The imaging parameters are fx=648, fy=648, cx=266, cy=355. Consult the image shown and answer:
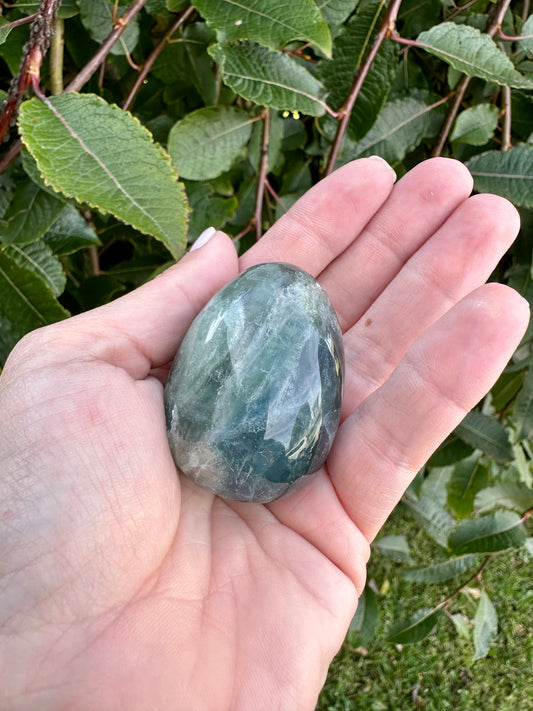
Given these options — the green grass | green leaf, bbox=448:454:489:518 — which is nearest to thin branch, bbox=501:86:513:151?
green leaf, bbox=448:454:489:518

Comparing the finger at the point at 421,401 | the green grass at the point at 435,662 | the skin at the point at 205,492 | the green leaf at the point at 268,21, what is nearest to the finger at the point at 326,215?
the skin at the point at 205,492

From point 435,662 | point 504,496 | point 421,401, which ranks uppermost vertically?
point 421,401

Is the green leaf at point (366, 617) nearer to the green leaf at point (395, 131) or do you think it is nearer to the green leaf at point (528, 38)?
the green leaf at point (395, 131)

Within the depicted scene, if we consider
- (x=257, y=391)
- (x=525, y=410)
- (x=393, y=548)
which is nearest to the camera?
(x=257, y=391)

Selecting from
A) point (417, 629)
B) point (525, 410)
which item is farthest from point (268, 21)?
point (417, 629)

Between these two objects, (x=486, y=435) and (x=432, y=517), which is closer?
(x=486, y=435)

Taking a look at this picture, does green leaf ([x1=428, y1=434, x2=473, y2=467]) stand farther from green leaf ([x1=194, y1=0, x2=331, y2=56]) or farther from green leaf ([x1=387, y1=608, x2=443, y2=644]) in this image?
green leaf ([x1=194, y1=0, x2=331, y2=56])

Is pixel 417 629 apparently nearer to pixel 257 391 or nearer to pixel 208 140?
pixel 257 391
